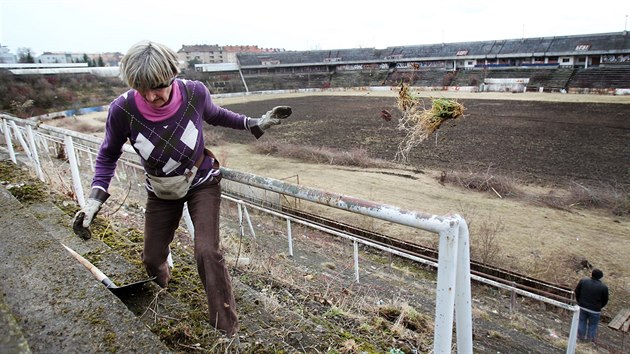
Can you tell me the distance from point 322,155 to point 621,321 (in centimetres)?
1257

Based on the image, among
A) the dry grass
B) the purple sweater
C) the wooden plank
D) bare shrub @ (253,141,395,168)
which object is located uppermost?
the purple sweater

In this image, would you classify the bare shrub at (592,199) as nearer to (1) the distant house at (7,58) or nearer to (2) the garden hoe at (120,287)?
(2) the garden hoe at (120,287)

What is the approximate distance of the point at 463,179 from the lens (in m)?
13.5

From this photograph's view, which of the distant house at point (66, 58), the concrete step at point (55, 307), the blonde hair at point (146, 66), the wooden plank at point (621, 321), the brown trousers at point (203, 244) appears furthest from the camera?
the distant house at point (66, 58)

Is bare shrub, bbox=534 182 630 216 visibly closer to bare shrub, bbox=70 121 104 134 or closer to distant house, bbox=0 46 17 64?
bare shrub, bbox=70 121 104 134

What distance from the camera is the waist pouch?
7.09 ft

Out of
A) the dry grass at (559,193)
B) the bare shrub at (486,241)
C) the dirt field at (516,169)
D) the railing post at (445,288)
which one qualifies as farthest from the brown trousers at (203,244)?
the dry grass at (559,193)

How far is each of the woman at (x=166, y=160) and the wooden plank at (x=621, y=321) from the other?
6808 mm

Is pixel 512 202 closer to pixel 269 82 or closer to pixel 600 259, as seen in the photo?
pixel 600 259

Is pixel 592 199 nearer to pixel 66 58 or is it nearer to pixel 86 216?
pixel 86 216

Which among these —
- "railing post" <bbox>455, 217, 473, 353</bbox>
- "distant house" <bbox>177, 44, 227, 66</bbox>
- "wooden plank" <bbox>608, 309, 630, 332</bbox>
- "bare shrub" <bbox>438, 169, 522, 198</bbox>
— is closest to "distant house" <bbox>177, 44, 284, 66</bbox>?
"distant house" <bbox>177, 44, 227, 66</bbox>

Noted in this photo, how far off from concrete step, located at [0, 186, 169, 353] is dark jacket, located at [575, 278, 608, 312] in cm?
654

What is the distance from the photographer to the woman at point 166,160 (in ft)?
6.35

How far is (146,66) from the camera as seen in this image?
1.85 meters
